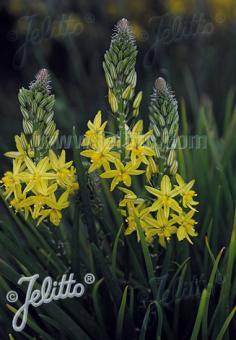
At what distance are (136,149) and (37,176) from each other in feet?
0.99

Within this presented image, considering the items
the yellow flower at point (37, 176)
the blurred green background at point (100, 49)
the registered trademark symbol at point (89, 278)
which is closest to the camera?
the yellow flower at point (37, 176)

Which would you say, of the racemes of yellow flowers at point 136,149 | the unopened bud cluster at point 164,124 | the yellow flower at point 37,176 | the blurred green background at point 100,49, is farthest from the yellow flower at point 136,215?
the blurred green background at point 100,49

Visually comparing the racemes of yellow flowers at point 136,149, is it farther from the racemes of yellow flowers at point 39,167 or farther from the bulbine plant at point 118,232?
the racemes of yellow flowers at point 39,167

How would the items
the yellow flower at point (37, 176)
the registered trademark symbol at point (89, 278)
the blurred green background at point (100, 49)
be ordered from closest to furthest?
1. the yellow flower at point (37, 176)
2. the registered trademark symbol at point (89, 278)
3. the blurred green background at point (100, 49)

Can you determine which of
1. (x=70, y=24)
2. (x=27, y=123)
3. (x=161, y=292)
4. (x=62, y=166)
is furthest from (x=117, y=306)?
(x=70, y=24)

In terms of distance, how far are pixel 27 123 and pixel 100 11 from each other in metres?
3.39

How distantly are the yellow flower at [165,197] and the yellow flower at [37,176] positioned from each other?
0.30 meters

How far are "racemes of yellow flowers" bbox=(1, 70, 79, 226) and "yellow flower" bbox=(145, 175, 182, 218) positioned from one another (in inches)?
10.5

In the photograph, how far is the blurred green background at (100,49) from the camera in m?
4.24

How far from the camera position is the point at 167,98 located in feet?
6.43

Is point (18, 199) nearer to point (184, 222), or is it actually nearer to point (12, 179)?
point (12, 179)

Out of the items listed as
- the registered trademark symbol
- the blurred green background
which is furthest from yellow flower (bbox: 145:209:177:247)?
the blurred green background

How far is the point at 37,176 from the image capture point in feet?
6.33

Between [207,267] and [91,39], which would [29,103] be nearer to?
[207,267]
